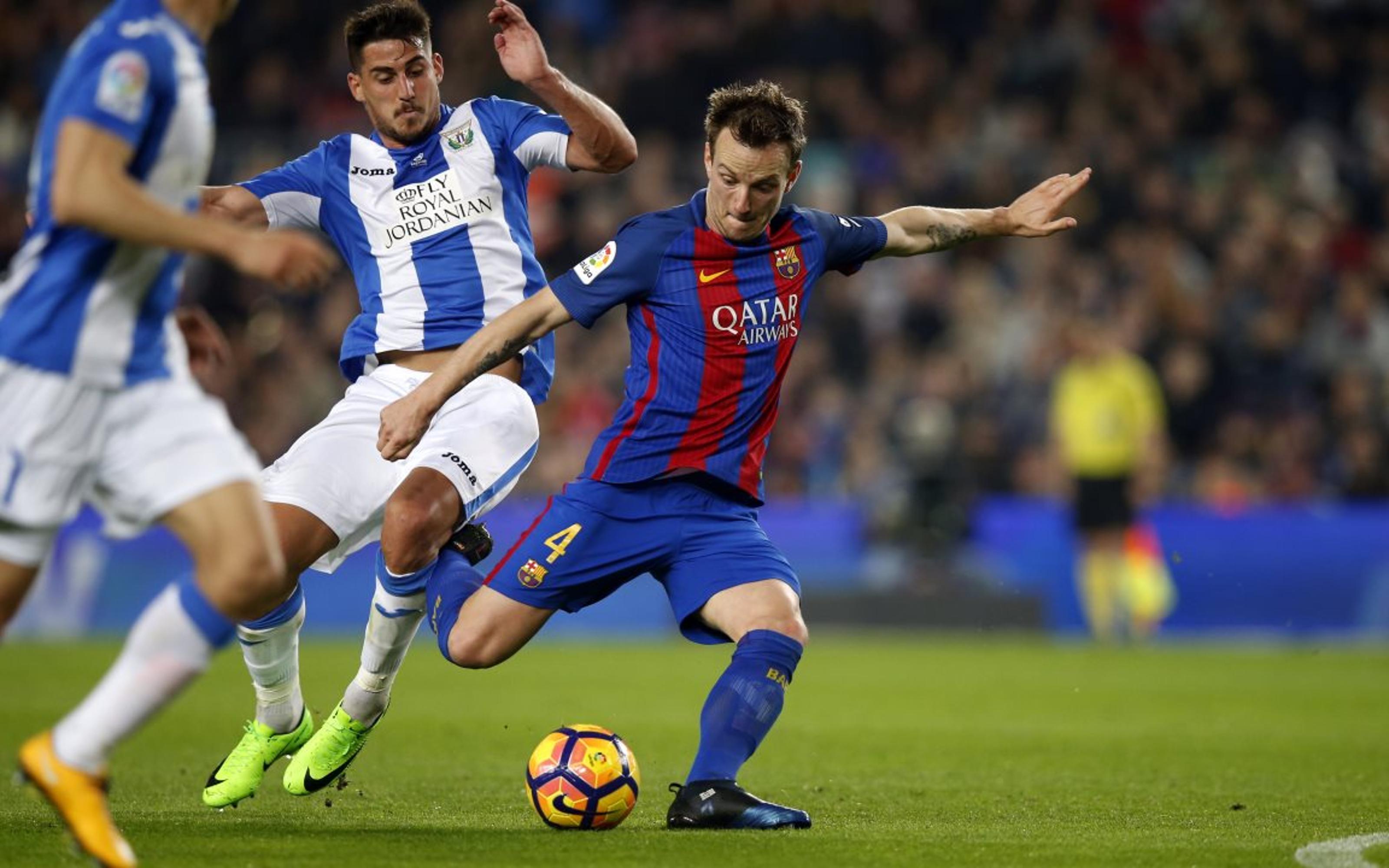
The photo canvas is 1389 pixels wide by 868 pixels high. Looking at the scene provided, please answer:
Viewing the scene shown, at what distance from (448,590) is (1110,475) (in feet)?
32.7

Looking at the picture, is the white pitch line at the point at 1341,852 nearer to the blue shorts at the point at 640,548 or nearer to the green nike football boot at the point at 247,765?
the blue shorts at the point at 640,548

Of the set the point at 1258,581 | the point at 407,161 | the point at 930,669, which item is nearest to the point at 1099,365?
the point at 1258,581

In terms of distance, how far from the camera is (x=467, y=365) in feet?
18.5

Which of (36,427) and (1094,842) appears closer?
(36,427)

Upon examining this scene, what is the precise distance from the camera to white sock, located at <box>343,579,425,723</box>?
633cm

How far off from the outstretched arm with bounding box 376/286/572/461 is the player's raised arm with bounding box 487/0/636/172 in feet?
2.36

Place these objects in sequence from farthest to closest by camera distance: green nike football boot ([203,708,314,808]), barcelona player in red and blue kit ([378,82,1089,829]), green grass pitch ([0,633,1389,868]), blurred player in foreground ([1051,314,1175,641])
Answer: blurred player in foreground ([1051,314,1175,641]), green nike football boot ([203,708,314,808]), barcelona player in red and blue kit ([378,82,1089,829]), green grass pitch ([0,633,1389,868])

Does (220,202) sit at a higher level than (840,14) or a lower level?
lower

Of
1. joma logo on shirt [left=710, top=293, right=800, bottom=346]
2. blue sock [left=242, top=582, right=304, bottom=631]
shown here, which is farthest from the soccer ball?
joma logo on shirt [left=710, top=293, right=800, bottom=346]

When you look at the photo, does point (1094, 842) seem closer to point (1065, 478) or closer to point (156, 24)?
point (156, 24)

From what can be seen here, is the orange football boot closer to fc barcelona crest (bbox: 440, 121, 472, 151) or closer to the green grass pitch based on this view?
the green grass pitch

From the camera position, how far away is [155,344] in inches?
179

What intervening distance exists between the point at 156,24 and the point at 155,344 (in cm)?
79

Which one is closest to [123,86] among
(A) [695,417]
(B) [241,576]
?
(B) [241,576]
